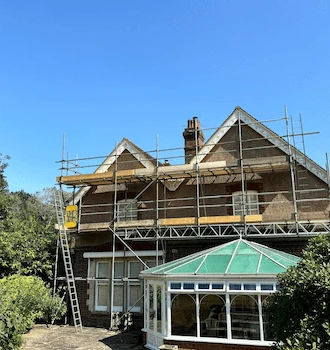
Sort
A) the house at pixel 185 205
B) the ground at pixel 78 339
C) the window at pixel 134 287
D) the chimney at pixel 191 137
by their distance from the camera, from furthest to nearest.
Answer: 1. the chimney at pixel 191 137
2. the window at pixel 134 287
3. the house at pixel 185 205
4. the ground at pixel 78 339

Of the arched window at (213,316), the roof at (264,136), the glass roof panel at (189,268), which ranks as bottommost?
the arched window at (213,316)

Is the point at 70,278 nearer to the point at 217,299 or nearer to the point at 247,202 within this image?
the point at 217,299

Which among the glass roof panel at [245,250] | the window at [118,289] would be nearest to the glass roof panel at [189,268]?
the glass roof panel at [245,250]

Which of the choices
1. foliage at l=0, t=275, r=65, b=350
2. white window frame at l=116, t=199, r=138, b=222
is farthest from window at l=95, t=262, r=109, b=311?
white window frame at l=116, t=199, r=138, b=222

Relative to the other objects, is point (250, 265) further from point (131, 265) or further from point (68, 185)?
→ point (68, 185)

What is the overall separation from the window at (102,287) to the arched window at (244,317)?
26.6 ft

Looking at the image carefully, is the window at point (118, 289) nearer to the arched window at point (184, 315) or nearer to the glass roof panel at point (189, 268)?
the glass roof panel at point (189, 268)

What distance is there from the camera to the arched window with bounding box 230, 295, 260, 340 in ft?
35.8

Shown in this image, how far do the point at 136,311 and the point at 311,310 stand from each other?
12509 mm

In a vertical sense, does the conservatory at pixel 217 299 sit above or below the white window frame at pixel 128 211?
below

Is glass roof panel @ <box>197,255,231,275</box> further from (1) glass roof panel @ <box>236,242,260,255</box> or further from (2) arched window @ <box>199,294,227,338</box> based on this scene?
(2) arched window @ <box>199,294,227,338</box>

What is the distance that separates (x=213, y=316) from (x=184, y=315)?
38.0 inches

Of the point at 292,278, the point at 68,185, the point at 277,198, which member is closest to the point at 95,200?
the point at 68,185

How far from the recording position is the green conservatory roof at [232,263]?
1133 cm
